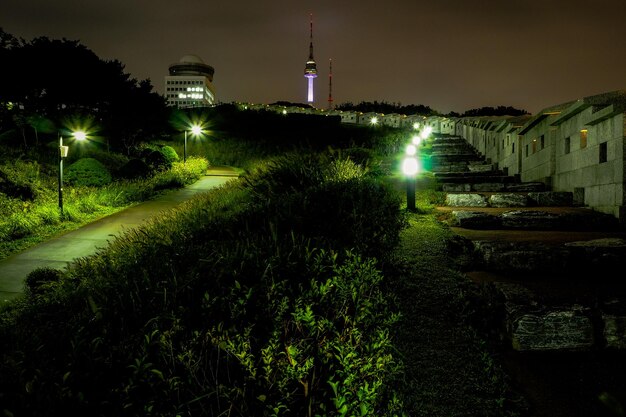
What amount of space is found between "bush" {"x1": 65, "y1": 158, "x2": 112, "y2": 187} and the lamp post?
49.9 ft

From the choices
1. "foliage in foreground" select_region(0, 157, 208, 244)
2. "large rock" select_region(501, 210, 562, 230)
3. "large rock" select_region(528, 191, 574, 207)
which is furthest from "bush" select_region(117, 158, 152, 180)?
"large rock" select_region(501, 210, 562, 230)

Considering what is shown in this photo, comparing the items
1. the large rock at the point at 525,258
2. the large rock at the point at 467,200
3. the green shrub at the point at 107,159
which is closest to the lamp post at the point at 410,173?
the large rock at the point at 467,200

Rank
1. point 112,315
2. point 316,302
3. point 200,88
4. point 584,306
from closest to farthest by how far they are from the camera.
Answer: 1. point 112,315
2. point 316,302
3. point 584,306
4. point 200,88

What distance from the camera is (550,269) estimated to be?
195 inches

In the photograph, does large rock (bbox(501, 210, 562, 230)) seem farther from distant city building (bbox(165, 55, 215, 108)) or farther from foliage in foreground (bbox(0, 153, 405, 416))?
distant city building (bbox(165, 55, 215, 108))

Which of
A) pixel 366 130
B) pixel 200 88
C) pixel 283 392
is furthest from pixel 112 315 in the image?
pixel 200 88

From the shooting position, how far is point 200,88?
143250mm

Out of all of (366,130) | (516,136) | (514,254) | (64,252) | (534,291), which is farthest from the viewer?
(366,130)

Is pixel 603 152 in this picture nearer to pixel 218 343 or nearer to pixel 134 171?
pixel 218 343

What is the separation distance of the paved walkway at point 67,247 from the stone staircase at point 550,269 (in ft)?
20.1

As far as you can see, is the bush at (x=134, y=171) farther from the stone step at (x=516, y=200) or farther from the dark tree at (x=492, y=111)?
the dark tree at (x=492, y=111)

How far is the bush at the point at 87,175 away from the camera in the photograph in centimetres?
1928

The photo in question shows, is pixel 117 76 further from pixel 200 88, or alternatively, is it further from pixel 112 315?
pixel 200 88

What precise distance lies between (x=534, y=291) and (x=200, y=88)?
14948 cm
